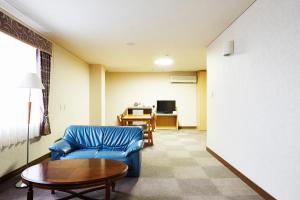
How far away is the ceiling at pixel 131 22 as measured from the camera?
2928 millimetres

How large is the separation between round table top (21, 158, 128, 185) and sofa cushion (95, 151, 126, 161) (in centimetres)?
45

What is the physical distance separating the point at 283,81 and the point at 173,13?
71.5 inches

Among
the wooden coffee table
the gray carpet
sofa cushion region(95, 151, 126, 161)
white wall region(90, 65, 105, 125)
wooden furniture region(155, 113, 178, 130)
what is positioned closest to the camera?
the wooden coffee table

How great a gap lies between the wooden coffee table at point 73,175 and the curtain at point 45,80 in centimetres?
163

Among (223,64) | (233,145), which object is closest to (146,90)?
(223,64)

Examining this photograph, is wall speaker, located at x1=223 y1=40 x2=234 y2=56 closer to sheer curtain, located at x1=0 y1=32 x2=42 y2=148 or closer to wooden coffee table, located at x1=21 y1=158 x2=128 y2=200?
wooden coffee table, located at x1=21 y1=158 x2=128 y2=200

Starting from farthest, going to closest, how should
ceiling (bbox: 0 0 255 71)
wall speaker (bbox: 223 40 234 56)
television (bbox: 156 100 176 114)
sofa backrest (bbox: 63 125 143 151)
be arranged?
1. television (bbox: 156 100 176 114)
2. sofa backrest (bbox: 63 125 143 151)
3. wall speaker (bbox: 223 40 234 56)
4. ceiling (bbox: 0 0 255 71)

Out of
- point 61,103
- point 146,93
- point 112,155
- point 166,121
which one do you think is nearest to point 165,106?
point 166,121

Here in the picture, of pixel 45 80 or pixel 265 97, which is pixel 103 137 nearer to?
pixel 45 80

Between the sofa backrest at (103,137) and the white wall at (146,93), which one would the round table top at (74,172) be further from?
→ the white wall at (146,93)

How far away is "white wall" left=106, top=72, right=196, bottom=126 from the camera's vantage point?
29.8 ft

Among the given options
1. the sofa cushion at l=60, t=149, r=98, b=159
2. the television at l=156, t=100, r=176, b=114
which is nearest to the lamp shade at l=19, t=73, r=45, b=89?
the sofa cushion at l=60, t=149, r=98, b=159

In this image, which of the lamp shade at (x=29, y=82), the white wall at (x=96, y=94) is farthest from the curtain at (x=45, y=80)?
the white wall at (x=96, y=94)

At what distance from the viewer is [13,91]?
3.32 m
